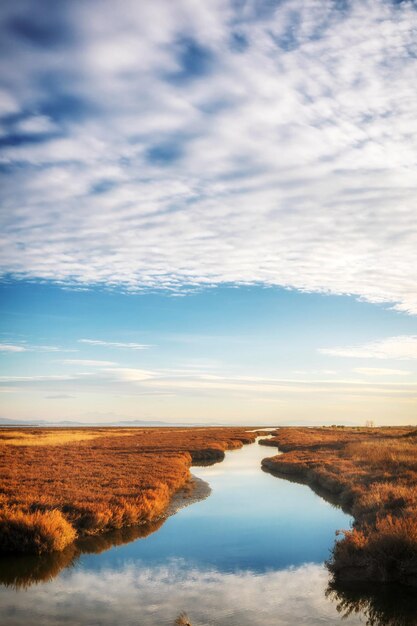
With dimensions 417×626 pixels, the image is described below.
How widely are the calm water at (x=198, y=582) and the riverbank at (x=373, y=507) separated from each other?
70 cm

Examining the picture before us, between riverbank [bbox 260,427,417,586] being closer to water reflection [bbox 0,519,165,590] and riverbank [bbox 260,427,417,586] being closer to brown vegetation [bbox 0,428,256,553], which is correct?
water reflection [bbox 0,519,165,590]

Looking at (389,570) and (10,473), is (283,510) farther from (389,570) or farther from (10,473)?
(10,473)

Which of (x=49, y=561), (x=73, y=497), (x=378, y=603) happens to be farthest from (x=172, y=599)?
(x=73, y=497)

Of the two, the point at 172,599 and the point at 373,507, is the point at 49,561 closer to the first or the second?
the point at 172,599

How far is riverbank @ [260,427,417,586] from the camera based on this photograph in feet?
40.9

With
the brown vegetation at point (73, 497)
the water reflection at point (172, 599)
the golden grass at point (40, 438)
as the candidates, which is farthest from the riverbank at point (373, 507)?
the golden grass at point (40, 438)

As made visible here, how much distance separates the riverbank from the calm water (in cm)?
70

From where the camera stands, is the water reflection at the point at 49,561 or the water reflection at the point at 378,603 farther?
the water reflection at the point at 49,561

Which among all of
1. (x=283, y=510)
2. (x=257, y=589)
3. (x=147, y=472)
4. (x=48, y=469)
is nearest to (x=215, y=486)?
(x=147, y=472)

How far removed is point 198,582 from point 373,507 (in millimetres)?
8774

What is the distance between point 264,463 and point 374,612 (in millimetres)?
31004

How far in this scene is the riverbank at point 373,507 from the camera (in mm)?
12477

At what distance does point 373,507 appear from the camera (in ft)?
61.1

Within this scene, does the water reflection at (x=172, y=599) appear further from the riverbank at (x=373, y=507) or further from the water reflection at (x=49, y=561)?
the riverbank at (x=373, y=507)
